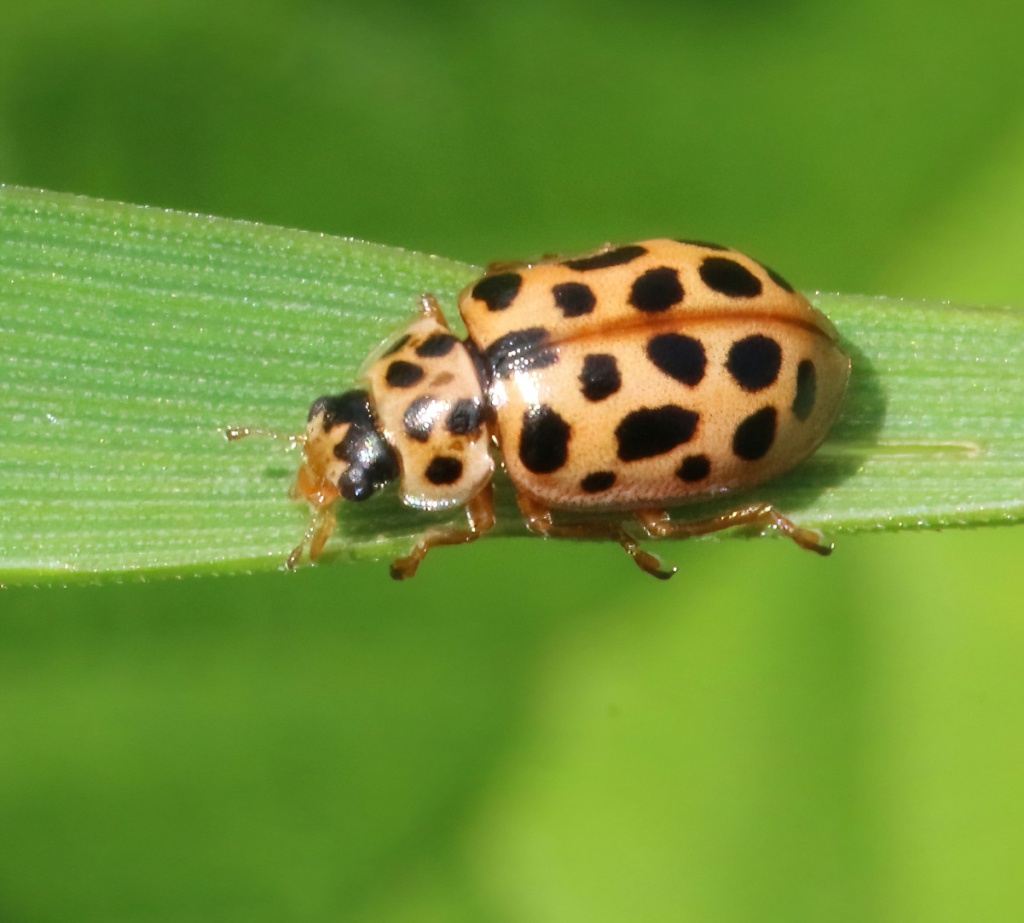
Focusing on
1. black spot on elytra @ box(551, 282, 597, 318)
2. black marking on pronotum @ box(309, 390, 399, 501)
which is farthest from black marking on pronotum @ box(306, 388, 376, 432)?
black spot on elytra @ box(551, 282, 597, 318)

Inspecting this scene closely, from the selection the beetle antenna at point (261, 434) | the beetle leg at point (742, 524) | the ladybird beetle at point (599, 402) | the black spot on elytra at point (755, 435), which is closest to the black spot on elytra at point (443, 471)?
the ladybird beetle at point (599, 402)

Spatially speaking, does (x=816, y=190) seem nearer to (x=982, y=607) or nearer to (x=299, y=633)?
(x=982, y=607)

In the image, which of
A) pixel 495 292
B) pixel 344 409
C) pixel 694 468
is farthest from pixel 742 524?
pixel 344 409

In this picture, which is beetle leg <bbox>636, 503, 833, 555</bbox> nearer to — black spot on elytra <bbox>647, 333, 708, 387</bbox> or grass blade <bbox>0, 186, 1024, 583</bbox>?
grass blade <bbox>0, 186, 1024, 583</bbox>

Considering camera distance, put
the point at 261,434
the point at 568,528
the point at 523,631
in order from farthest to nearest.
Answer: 1. the point at 523,631
2. the point at 568,528
3. the point at 261,434

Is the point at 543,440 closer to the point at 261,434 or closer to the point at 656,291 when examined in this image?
the point at 656,291

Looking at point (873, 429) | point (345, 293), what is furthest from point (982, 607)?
point (345, 293)
